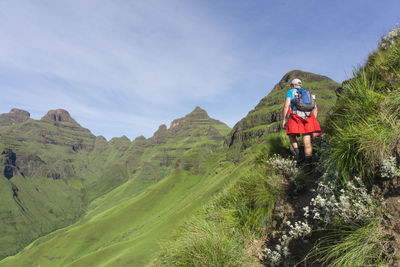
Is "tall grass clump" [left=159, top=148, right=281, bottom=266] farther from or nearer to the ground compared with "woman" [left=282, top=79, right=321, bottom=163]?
nearer to the ground

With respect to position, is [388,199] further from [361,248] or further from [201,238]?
[201,238]

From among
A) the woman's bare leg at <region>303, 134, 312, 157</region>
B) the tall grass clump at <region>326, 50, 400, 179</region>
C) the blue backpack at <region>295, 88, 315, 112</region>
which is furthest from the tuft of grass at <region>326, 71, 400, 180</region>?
the blue backpack at <region>295, 88, 315, 112</region>

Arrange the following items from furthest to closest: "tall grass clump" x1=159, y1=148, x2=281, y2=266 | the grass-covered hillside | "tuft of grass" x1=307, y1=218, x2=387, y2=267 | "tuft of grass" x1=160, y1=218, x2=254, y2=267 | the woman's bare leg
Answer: the woman's bare leg < "tall grass clump" x1=159, y1=148, x2=281, y2=266 < "tuft of grass" x1=160, y1=218, x2=254, y2=267 < the grass-covered hillside < "tuft of grass" x1=307, y1=218, x2=387, y2=267

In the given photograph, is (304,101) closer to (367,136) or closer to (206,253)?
(367,136)

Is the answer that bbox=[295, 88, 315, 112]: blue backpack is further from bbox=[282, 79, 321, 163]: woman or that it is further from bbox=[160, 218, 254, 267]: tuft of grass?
bbox=[160, 218, 254, 267]: tuft of grass

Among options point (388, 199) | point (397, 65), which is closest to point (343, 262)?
point (388, 199)

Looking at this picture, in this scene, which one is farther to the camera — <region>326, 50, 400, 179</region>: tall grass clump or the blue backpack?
the blue backpack

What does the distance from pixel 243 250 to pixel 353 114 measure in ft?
14.2

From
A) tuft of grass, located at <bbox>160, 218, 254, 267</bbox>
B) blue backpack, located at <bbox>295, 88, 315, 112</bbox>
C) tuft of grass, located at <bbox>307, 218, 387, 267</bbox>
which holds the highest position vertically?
blue backpack, located at <bbox>295, 88, 315, 112</bbox>

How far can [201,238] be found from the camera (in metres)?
4.50

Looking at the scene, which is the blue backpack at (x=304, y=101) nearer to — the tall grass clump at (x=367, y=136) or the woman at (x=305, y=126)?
the woman at (x=305, y=126)

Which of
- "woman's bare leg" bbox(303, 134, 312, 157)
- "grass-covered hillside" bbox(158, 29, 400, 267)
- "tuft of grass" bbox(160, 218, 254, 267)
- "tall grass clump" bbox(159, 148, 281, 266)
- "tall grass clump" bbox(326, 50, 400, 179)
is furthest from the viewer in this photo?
"woman's bare leg" bbox(303, 134, 312, 157)

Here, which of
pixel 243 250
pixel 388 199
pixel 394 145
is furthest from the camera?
pixel 243 250

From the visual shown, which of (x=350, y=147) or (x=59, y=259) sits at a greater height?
(x=350, y=147)
